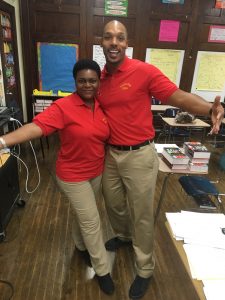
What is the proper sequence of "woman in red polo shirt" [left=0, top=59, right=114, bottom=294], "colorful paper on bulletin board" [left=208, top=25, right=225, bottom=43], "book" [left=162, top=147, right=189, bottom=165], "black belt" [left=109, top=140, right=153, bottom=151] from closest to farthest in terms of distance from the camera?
"woman in red polo shirt" [left=0, top=59, right=114, bottom=294] → "black belt" [left=109, top=140, right=153, bottom=151] → "book" [left=162, top=147, right=189, bottom=165] → "colorful paper on bulletin board" [left=208, top=25, right=225, bottom=43]

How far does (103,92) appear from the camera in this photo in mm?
1605

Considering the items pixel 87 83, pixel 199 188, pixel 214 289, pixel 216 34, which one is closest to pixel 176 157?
pixel 199 188

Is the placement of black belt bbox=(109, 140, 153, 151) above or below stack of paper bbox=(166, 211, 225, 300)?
above

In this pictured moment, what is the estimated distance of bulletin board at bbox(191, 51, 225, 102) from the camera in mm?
5254

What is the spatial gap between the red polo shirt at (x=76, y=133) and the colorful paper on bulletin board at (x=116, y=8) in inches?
152

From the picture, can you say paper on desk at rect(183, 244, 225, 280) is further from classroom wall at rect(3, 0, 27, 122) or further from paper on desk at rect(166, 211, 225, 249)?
classroom wall at rect(3, 0, 27, 122)

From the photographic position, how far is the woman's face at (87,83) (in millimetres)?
1515

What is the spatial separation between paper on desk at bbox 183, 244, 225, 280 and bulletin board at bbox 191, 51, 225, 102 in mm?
4878

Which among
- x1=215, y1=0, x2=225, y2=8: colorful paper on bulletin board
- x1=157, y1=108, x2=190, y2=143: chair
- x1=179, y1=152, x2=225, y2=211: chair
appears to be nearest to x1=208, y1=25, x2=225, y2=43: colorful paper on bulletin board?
x1=215, y1=0, x2=225, y2=8: colorful paper on bulletin board

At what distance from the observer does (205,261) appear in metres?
1.05

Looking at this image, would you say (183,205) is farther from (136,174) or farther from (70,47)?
(70,47)

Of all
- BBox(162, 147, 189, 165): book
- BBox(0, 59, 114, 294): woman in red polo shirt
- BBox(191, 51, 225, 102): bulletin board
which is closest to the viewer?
BBox(0, 59, 114, 294): woman in red polo shirt

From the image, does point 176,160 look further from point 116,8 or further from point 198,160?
point 116,8

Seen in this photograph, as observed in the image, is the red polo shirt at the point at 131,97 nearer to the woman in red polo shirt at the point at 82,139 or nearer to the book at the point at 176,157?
the woman in red polo shirt at the point at 82,139
